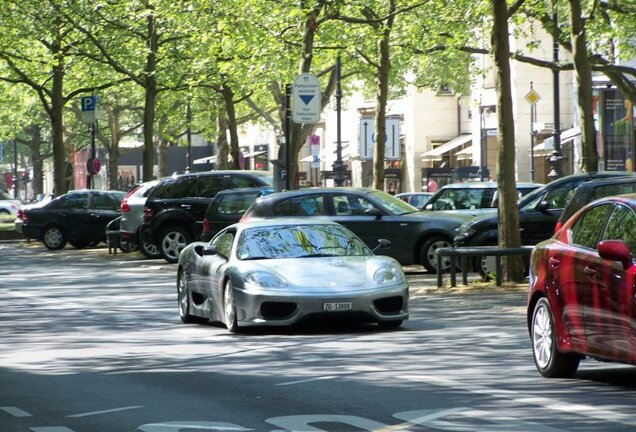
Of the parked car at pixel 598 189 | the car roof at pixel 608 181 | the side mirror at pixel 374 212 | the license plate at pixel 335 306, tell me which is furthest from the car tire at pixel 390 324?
the side mirror at pixel 374 212

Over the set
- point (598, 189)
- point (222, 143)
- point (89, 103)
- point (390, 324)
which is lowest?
point (390, 324)

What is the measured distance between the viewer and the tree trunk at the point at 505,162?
2433 cm

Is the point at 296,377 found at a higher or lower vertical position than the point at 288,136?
lower

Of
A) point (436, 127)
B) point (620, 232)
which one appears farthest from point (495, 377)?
point (436, 127)

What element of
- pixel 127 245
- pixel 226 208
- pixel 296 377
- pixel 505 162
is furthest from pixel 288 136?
pixel 296 377

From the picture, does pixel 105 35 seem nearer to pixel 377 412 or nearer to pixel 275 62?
pixel 275 62

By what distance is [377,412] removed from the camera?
36.9ft

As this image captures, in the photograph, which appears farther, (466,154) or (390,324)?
(466,154)

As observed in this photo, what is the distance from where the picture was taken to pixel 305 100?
1214 inches

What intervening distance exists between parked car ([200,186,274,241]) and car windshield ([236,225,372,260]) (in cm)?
1259

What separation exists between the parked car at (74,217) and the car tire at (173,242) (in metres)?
8.57

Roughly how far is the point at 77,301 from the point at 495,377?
12.6m

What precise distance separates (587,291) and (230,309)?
685 centimetres

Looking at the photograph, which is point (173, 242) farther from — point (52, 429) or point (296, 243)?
point (52, 429)
